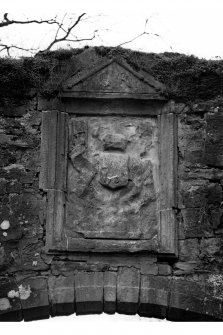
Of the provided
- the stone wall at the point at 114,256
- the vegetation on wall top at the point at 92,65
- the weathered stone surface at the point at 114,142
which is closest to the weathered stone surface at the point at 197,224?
the stone wall at the point at 114,256

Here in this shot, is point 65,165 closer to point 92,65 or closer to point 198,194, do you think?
point 92,65

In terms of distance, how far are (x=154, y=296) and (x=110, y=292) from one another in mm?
393

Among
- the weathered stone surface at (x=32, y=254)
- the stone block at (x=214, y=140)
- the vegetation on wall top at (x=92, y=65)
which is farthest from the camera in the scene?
the vegetation on wall top at (x=92, y=65)

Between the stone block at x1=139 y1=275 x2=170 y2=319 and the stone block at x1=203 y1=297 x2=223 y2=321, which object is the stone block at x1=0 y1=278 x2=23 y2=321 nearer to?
the stone block at x1=139 y1=275 x2=170 y2=319

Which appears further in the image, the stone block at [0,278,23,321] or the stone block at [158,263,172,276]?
the stone block at [158,263,172,276]

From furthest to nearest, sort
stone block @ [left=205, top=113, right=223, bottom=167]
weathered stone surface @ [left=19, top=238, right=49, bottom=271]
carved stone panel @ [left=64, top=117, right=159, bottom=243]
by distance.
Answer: stone block @ [left=205, top=113, right=223, bottom=167], carved stone panel @ [left=64, top=117, right=159, bottom=243], weathered stone surface @ [left=19, top=238, right=49, bottom=271]

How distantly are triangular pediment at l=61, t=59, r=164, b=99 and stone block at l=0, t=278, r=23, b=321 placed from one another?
6.18ft

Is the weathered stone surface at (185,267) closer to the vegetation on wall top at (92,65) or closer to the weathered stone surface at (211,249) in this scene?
the weathered stone surface at (211,249)

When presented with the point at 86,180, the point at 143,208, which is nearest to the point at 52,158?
the point at 86,180

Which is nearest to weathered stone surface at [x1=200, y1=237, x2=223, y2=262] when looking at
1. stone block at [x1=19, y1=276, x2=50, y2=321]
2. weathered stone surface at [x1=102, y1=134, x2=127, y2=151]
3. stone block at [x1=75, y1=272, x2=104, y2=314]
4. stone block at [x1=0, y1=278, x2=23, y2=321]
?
stone block at [x1=75, y1=272, x2=104, y2=314]

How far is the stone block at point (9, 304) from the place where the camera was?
26.0 feet

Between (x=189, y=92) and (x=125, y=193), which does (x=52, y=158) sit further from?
(x=189, y=92)

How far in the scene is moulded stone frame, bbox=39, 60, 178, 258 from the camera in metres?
8.12

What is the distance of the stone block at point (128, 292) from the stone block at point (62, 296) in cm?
42
